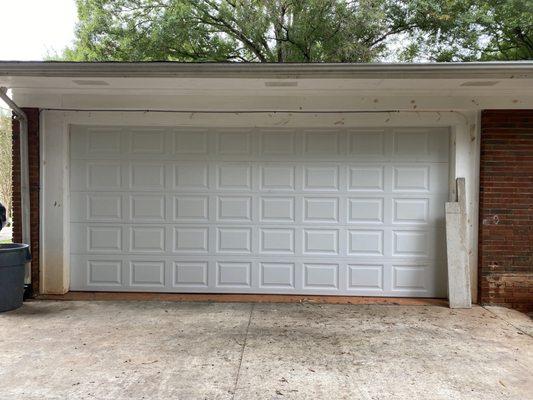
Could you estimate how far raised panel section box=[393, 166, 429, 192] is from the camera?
5.84 metres

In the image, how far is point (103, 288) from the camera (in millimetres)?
6062

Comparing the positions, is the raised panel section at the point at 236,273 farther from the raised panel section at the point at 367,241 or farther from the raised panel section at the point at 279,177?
the raised panel section at the point at 367,241

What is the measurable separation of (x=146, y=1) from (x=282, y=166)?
361 inches

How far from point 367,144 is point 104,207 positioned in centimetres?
404

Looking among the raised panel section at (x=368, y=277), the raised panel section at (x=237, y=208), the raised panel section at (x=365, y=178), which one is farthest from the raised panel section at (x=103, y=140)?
the raised panel section at (x=368, y=277)

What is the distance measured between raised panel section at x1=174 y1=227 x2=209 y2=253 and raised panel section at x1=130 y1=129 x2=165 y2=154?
1.25 metres

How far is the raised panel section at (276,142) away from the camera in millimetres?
5930

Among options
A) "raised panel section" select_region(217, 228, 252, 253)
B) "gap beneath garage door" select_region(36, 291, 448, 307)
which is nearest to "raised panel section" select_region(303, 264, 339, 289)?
"gap beneath garage door" select_region(36, 291, 448, 307)

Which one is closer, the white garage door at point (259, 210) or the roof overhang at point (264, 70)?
the roof overhang at point (264, 70)

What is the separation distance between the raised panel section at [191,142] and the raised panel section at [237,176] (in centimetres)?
42

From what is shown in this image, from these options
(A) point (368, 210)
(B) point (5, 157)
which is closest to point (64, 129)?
(A) point (368, 210)

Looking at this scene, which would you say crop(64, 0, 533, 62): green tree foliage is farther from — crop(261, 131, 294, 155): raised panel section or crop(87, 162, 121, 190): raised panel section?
crop(87, 162, 121, 190): raised panel section

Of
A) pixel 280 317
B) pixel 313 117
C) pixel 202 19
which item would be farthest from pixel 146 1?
pixel 280 317

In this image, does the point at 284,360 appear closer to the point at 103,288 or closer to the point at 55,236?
the point at 103,288
